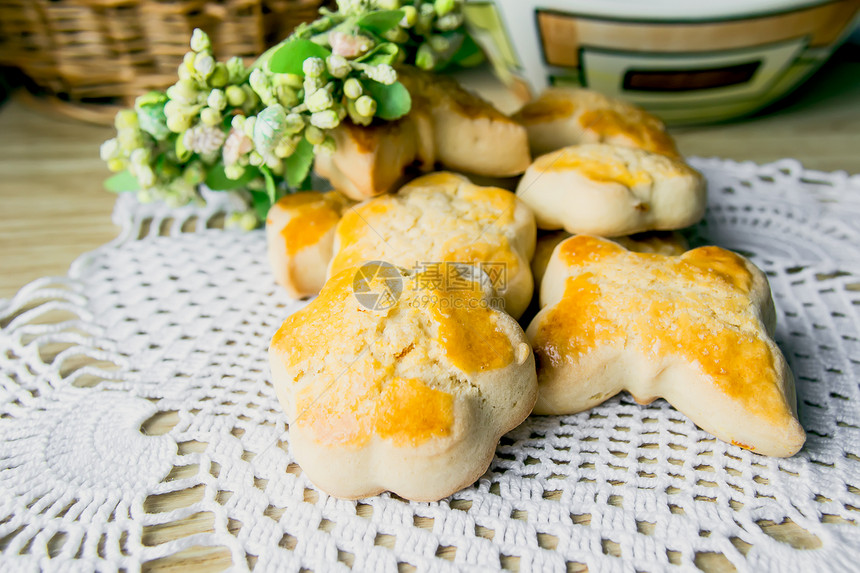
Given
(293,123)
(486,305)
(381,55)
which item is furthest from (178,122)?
(486,305)

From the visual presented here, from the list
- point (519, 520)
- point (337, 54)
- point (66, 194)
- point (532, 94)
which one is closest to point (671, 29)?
point (532, 94)

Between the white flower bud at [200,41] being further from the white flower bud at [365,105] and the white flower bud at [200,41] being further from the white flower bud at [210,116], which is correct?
the white flower bud at [365,105]

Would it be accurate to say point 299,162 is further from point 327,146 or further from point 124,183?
point 124,183

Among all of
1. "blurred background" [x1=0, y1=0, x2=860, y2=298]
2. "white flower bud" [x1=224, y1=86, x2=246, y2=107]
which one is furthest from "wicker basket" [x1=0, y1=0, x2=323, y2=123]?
"white flower bud" [x1=224, y1=86, x2=246, y2=107]

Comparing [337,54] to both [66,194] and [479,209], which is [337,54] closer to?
[479,209]

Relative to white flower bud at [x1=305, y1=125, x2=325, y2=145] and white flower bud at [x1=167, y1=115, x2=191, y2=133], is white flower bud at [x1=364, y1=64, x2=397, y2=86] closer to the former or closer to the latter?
white flower bud at [x1=305, y1=125, x2=325, y2=145]
